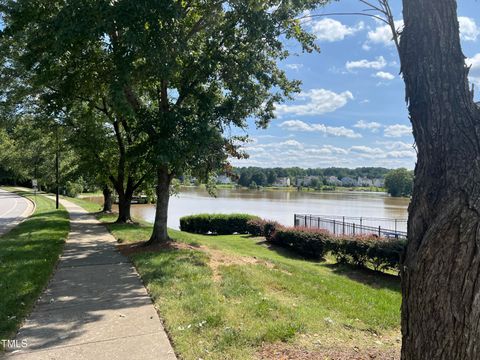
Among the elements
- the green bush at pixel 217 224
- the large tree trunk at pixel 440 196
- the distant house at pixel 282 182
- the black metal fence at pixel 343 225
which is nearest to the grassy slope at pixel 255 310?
the large tree trunk at pixel 440 196

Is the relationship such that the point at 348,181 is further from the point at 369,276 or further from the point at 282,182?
the point at 369,276

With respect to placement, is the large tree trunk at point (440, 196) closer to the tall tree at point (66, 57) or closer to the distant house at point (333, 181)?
the tall tree at point (66, 57)

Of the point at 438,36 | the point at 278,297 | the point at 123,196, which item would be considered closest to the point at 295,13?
the point at 278,297

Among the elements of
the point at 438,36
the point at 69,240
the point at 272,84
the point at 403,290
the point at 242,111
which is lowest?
the point at 69,240

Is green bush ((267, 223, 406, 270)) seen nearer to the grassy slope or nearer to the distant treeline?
the grassy slope

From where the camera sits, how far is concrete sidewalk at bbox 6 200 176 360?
167 inches

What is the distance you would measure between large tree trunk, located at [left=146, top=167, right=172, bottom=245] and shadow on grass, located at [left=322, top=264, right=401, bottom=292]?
5.35m

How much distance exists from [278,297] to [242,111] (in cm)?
622

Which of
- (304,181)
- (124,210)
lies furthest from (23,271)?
(304,181)

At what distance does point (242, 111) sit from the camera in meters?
11.4

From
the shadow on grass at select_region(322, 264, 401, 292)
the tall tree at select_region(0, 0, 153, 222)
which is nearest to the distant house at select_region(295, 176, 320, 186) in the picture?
the tall tree at select_region(0, 0, 153, 222)

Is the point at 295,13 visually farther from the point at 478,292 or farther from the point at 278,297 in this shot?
the point at 478,292

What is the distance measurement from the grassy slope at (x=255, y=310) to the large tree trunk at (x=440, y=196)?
202 cm

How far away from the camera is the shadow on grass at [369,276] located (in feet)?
35.2
